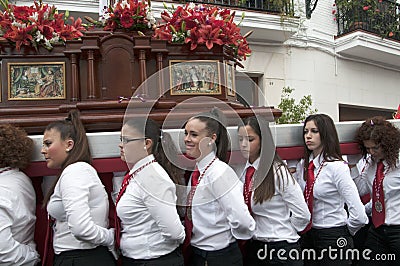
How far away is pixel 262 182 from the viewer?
8.57 feet

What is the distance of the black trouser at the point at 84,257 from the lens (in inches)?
88.5

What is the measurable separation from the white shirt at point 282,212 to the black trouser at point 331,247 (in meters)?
0.24

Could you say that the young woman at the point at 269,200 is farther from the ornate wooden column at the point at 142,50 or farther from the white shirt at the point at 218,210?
the ornate wooden column at the point at 142,50

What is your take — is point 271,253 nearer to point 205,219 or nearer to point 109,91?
point 205,219

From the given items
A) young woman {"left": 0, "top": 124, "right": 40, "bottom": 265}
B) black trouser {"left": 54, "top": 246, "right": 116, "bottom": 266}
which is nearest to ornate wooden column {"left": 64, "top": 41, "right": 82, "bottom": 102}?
young woman {"left": 0, "top": 124, "right": 40, "bottom": 265}

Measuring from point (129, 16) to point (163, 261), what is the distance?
1.87m

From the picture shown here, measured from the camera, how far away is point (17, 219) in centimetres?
230

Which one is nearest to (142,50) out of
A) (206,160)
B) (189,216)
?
(206,160)

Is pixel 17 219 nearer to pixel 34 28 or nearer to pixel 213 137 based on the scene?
pixel 213 137

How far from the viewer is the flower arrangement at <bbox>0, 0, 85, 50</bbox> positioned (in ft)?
10.6

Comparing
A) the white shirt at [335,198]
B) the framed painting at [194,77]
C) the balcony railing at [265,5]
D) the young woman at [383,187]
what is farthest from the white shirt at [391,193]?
the balcony railing at [265,5]

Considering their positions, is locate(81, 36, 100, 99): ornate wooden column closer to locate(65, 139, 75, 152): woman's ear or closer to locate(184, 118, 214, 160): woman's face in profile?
locate(65, 139, 75, 152): woman's ear

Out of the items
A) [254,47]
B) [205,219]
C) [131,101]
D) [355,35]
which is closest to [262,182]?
[205,219]

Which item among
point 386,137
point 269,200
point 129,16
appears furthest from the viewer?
point 129,16
